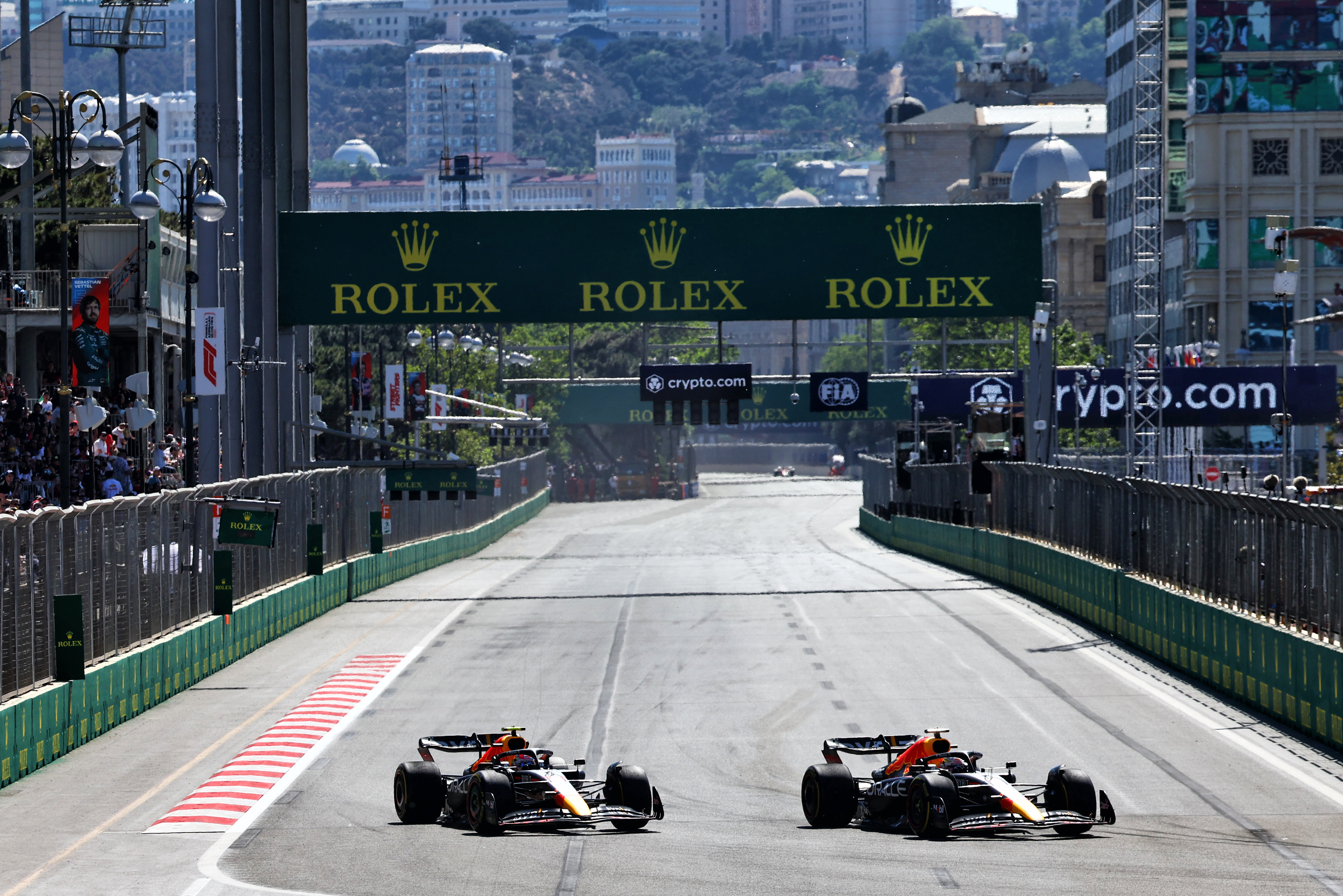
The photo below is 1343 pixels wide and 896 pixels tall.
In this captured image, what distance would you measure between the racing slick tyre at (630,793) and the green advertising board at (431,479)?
35.3 meters

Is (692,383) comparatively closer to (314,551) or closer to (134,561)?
(314,551)

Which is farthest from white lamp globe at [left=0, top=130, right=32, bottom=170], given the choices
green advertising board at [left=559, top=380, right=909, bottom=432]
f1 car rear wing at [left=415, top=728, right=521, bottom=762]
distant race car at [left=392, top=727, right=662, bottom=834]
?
green advertising board at [left=559, top=380, right=909, bottom=432]

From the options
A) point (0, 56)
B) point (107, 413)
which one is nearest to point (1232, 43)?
point (0, 56)

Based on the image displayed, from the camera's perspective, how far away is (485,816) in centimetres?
1513

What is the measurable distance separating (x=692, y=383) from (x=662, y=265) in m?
17.1

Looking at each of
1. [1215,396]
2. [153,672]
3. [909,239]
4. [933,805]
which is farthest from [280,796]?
[1215,396]

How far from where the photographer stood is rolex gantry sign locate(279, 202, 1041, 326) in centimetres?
4334

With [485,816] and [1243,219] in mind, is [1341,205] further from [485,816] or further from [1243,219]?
[485,816]

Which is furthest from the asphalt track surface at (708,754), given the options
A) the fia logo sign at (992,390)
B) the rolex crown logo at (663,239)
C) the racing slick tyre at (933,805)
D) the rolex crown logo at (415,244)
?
the fia logo sign at (992,390)

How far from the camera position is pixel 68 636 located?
20.3 metres

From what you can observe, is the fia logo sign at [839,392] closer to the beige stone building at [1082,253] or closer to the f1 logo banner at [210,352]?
the f1 logo banner at [210,352]

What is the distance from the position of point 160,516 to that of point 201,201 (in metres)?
6.93

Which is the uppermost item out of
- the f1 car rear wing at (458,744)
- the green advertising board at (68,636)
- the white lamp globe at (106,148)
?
the white lamp globe at (106,148)

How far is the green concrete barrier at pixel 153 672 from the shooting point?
18812 mm
